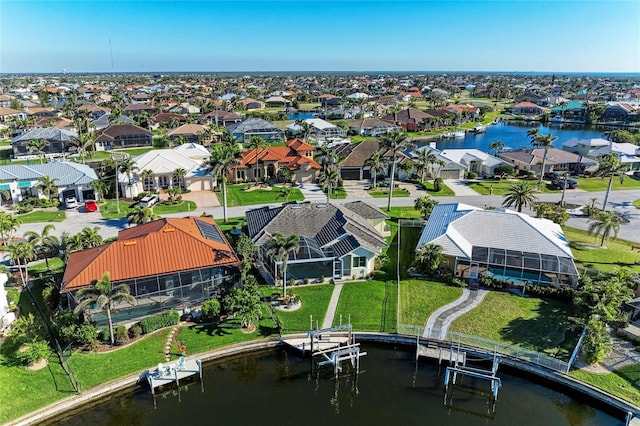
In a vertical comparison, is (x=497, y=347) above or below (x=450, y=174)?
below

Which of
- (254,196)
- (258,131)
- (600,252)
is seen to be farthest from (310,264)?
(258,131)

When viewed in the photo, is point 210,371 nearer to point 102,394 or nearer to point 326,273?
point 102,394

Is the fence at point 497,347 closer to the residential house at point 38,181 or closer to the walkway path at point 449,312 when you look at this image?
the walkway path at point 449,312

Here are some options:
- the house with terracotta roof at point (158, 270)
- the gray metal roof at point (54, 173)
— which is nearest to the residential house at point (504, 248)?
the house with terracotta roof at point (158, 270)

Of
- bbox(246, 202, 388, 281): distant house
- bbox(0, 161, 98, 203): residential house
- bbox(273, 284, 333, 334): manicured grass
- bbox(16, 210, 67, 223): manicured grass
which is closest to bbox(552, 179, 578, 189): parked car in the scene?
bbox(246, 202, 388, 281): distant house

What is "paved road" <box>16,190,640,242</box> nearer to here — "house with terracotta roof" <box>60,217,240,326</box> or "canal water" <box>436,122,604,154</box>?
"house with terracotta roof" <box>60,217,240,326</box>

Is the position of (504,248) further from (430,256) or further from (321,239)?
(321,239)

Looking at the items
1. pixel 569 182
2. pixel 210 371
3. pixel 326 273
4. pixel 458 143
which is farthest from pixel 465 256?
pixel 458 143

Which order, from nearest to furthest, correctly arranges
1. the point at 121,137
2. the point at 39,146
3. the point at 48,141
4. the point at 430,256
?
the point at 430,256 → the point at 39,146 → the point at 48,141 → the point at 121,137
